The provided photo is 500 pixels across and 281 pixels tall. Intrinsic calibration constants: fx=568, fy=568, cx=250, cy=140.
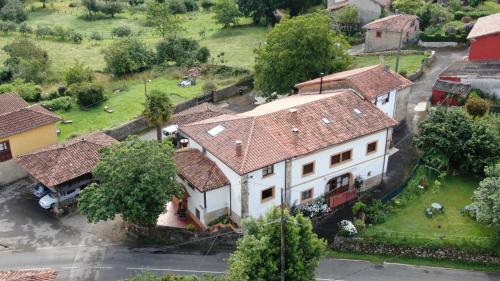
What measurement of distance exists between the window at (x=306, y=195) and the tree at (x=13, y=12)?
93543 millimetres

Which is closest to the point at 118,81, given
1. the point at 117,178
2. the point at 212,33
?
the point at 212,33

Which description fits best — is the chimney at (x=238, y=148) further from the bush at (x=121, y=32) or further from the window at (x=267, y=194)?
the bush at (x=121, y=32)

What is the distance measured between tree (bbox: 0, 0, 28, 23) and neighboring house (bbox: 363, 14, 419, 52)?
7603cm

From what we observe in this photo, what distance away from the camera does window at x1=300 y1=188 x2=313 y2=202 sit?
160 feet

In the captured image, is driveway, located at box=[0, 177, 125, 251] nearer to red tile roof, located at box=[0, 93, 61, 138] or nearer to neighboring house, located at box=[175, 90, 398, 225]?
red tile roof, located at box=[0, 93, 61, 138]

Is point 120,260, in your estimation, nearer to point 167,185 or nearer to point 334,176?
point 167,185

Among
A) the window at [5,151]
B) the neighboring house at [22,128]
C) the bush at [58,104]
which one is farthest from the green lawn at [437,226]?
the bush at [58,104]

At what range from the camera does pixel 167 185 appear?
146 feet

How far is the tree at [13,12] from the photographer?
119 metres

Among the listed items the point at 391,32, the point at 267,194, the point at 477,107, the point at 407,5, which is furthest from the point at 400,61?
the point at 267,194

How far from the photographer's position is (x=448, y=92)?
6469cm

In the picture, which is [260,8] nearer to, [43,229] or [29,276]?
[43,229]

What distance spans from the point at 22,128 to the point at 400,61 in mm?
50108

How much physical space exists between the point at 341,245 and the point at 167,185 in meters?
14.7
